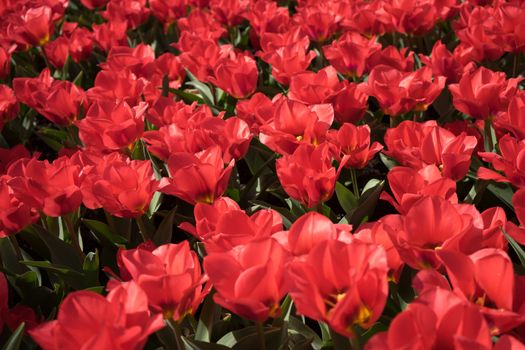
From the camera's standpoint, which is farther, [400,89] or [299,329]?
[400,89]

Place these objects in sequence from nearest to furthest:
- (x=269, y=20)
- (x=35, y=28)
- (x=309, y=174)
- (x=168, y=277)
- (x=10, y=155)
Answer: (x=168, y=277) → (x=309, y=174) → (x=10, y=155) → (x=269, y=20) → (x=35, y=28)

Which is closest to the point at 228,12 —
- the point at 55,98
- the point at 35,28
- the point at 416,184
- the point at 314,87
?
the point at 35,28

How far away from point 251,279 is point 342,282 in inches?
5.0

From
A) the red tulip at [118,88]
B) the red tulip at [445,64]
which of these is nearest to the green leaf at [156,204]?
the red tulip at [118,88]

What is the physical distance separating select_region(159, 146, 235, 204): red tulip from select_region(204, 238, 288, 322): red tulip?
1.32 feet

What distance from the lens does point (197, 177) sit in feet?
4.37

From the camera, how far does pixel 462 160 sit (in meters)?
1.31

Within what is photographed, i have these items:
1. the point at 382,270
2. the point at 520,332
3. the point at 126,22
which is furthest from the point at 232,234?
the point at 126,22

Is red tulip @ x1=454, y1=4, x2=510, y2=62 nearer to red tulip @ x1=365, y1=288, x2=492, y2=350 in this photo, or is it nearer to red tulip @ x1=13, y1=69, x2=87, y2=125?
red tulip @ x1=13, y1=69, x2=87, y2=125

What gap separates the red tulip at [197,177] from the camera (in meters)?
1.32

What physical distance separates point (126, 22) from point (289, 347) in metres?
1.91

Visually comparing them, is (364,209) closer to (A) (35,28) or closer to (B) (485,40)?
(B) (485,40)

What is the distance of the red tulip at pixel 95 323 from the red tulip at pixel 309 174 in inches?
18.7

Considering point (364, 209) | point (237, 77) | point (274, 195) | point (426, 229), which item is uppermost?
point (426, 229)
